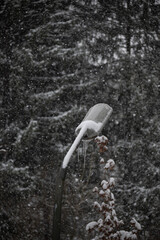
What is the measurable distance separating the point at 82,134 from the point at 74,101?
4522 millimetres

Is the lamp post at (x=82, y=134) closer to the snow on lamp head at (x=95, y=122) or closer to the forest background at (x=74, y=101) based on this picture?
the snow on lamp head at (x=95, y=122)

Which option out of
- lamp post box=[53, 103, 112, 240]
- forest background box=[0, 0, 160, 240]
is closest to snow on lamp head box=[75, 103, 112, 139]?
lamp post box=[53, 103, 112, 240]

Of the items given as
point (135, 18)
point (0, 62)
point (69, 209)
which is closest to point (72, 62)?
point (0, 62)

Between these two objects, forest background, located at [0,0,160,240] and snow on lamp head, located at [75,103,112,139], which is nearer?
snow on lamp head, located at [75,103,112,139]

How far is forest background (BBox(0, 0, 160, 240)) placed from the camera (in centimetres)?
520

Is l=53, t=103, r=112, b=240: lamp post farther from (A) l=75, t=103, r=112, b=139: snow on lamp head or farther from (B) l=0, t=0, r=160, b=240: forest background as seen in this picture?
(B) l=0, t=0, r=160, b=240: forest background

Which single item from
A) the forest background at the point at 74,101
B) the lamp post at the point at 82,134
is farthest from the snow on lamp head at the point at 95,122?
the forest background at the point at 74,101

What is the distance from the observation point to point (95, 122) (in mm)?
1478

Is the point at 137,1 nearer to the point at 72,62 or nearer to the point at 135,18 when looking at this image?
the point at 135,18

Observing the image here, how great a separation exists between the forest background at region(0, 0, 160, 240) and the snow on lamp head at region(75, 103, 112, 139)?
379cm

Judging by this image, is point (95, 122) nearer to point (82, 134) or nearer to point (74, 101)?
point (82, 134)

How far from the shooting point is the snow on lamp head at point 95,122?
146 cm

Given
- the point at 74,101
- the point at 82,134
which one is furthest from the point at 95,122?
the point at 74,101

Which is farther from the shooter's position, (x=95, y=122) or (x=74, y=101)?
(x=74, y=101)
